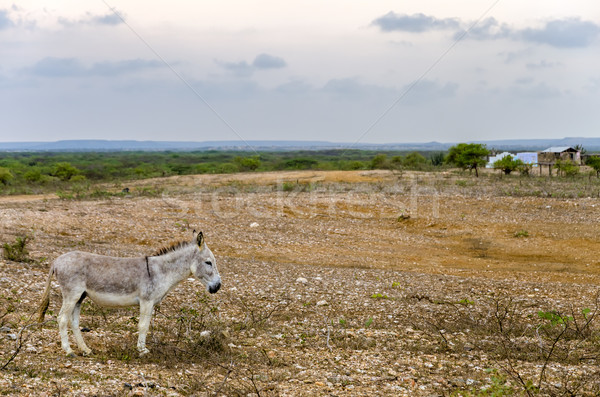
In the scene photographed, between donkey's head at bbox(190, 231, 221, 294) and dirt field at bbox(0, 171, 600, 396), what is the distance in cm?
76

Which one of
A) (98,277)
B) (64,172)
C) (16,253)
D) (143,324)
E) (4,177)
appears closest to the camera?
(98,277)

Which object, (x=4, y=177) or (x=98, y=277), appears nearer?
(x=98, y=277)

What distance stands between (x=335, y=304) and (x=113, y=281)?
4.90 meters

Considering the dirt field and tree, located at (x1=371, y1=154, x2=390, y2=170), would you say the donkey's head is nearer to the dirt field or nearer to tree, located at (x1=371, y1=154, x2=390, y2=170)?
the dirt field

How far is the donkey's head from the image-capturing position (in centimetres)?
774

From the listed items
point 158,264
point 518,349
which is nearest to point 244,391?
point 158,264

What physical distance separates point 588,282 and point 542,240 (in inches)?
210

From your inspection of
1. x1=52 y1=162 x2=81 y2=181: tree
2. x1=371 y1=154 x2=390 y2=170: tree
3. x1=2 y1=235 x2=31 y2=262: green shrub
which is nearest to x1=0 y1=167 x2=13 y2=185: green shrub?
x1=52 y1=162 x2=81 y2=181: tree

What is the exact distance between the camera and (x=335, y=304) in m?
10.6

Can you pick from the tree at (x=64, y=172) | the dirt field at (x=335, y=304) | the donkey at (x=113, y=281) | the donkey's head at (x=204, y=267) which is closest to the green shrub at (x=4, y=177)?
the tree at (x=64, y=172)

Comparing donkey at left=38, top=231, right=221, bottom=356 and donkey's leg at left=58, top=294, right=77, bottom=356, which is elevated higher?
donkey at left=38, top=231, right=221, bottom=356

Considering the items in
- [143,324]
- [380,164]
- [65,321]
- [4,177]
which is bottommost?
[143,324]

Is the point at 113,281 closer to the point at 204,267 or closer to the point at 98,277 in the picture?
the point at 98,277

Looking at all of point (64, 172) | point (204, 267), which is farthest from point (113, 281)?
point (64, 172)
